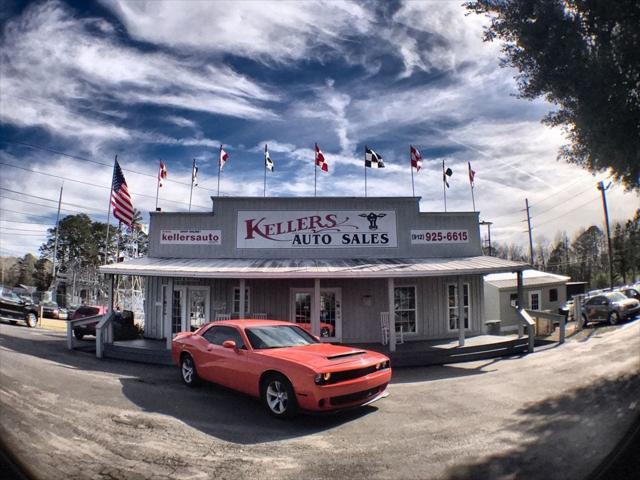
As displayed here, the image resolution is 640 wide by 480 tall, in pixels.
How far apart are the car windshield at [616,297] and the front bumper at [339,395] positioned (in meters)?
2.84

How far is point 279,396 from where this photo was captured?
4281 mm

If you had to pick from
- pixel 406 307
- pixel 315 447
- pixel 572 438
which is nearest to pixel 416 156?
pixel 572 438

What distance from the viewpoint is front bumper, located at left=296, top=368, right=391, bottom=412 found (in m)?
3.86

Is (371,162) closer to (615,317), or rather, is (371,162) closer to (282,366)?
(615,317)

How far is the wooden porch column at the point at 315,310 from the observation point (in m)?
7.83

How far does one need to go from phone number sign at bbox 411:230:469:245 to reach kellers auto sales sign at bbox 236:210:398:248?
1.10 m

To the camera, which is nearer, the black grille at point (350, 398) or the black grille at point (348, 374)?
the black grille at point (350, 398)

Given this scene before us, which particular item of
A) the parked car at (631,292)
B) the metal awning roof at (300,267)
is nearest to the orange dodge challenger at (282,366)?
the metal awning roof at (300,267)

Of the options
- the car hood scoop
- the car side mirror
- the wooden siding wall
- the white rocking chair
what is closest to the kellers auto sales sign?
the wooden siding wall

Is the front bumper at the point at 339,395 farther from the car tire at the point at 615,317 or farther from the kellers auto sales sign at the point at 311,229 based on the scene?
the kellers auto sales sign at the point at 311,229

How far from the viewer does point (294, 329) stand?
18.2 feet

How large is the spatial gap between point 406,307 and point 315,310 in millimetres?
4361

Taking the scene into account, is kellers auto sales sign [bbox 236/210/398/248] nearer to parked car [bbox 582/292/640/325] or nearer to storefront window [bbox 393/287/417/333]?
storefront window [bbox 393/287/417/333]

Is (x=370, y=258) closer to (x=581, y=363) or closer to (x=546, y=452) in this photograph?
(x=581, y=363)
